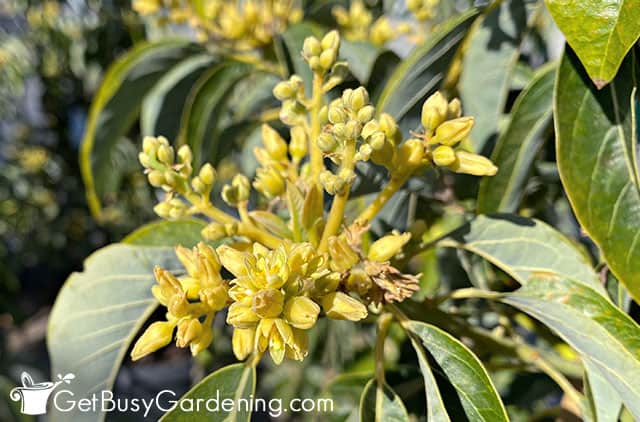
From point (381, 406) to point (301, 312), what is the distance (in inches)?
8.8

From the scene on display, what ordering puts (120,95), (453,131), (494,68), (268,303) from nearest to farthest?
(268,303), (453,131), (494,68), (120,95)

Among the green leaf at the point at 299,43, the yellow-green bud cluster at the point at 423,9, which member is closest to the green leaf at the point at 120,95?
the green leaf at the point at 299,43

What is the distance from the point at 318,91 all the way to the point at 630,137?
0.33 metres

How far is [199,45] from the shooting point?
123cm

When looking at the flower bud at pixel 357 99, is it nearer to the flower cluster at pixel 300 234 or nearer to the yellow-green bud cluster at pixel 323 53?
the flower cluster at pixel 300 234

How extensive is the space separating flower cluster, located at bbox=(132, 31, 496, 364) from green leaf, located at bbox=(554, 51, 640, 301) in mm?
99

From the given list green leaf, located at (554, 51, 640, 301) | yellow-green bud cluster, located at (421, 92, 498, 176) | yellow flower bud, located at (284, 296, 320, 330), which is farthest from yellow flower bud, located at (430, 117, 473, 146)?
yellow flower bud, located at (284, 296, 320, 330)

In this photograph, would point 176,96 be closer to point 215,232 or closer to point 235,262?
point 215,232

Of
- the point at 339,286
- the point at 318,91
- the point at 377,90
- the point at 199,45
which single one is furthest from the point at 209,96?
the point at 339,286

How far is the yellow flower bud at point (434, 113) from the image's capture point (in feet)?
2.11

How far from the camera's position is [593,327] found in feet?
1.98

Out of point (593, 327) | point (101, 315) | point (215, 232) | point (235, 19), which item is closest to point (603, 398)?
point (593, 327)

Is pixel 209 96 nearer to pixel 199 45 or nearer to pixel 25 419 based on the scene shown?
pixel 199 45

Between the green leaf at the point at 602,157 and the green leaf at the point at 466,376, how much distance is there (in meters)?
0.17
